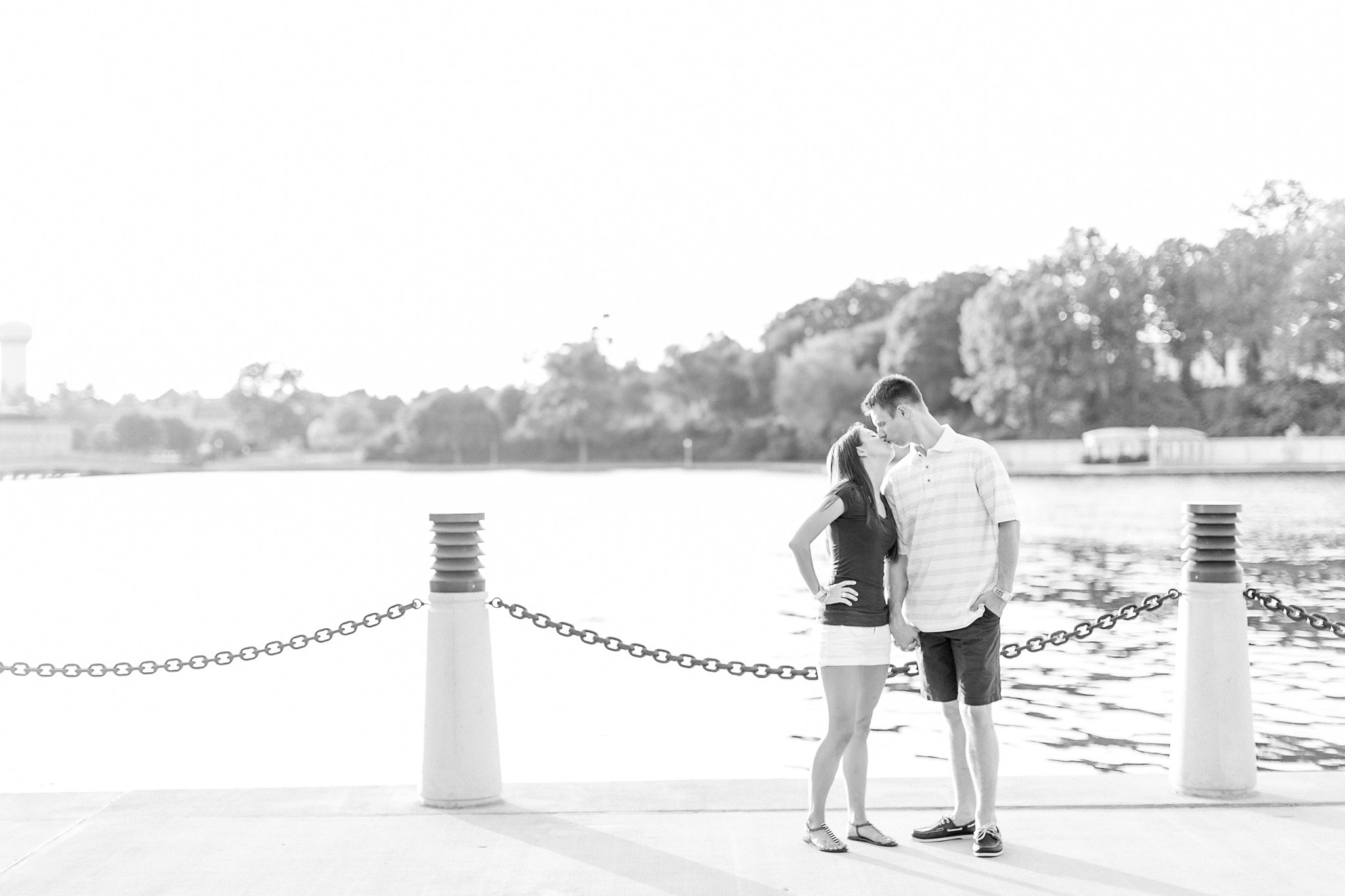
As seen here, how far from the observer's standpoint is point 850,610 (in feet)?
17.2

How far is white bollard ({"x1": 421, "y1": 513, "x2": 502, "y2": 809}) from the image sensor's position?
235 inches

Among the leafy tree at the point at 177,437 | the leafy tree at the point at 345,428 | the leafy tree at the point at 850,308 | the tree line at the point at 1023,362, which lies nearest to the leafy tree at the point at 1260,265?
the tree line at the point at 1023,362

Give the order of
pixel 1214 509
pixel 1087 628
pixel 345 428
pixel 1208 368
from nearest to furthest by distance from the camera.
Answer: pixel 1214 509 → pixel 1087 628 → pixel 1208 368 → pixel 345 428

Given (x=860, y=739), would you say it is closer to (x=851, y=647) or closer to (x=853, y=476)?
(x=851, y=647)

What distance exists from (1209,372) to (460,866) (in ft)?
335

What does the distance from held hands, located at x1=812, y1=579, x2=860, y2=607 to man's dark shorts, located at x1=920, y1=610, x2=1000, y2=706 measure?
41 centimetres

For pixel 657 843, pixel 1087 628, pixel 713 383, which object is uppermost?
pixel 713 383

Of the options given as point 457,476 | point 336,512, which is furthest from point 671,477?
point 336,512

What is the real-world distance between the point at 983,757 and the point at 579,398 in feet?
395

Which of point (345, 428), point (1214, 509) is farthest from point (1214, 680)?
point (345, 428)

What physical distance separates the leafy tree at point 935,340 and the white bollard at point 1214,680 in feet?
276

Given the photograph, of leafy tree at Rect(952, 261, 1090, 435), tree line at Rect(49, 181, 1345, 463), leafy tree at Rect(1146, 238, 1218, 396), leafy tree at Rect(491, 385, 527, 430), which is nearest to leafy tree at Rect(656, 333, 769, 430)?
tree line at Rect(49, 181, 1345, 463)

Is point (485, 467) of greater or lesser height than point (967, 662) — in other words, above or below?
below

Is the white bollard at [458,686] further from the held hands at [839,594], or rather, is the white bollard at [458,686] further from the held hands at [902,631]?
the held hands at [902,631]
